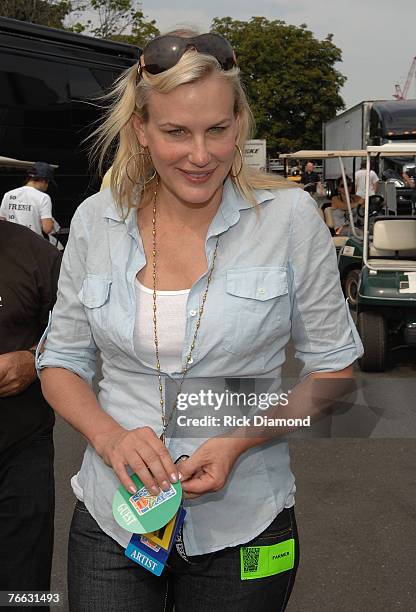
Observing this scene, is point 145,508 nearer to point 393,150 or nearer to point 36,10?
point 393,150

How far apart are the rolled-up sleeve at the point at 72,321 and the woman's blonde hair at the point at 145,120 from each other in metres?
0.13

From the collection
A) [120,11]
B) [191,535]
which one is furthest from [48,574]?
[120,11]

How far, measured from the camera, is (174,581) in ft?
5.98

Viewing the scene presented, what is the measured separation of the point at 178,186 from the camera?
69.8 inches

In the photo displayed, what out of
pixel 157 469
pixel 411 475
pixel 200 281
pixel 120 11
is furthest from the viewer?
pixel 120 11

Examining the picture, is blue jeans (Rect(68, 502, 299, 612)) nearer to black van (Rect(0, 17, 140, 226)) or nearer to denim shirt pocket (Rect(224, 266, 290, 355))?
denim shirt pocket (Rect(224, 266, 290, 355))

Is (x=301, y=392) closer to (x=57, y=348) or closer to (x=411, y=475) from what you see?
(x=57, y=348)

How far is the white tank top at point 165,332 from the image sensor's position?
1.74m

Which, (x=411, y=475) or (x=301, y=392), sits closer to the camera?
(x=301, y=392)

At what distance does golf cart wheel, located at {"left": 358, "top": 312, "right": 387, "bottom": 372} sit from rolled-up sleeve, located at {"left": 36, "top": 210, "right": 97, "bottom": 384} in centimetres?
535

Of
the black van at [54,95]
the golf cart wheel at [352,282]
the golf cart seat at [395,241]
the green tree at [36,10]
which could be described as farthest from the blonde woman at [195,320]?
the green tree at [36,10]

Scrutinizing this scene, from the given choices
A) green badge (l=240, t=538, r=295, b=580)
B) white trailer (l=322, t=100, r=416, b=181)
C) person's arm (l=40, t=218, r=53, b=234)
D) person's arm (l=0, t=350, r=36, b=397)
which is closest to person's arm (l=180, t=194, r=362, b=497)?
green badge (l=240, t=538, r=295, b=580)

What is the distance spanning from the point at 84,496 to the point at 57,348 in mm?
332

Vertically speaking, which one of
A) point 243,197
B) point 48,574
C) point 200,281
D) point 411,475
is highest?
point 243,197
